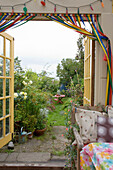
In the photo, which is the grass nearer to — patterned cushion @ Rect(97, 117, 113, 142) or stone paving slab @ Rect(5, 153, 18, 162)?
stone paving slab @ Rect(5, 153, 18, 162)

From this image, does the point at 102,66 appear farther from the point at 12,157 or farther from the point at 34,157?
the point at 12,157

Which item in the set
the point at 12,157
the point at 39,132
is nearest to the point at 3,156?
the point at 12,157

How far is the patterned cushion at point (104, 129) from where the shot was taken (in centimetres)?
171

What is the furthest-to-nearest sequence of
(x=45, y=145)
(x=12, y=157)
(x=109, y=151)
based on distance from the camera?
(x=45, y=145) < (x=12, y=157) < (x=109, y=151)

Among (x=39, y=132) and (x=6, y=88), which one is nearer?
(x=6, y=88)

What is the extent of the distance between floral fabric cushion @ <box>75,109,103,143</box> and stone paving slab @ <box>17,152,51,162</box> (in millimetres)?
927

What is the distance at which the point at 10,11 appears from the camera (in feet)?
7.32

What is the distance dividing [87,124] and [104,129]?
209 millimetres

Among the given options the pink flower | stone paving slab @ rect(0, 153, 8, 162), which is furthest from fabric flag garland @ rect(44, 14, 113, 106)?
stone paving slab @ rect(0, 153, 8, 162)

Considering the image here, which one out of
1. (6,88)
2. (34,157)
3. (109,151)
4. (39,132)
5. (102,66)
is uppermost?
(102,66)

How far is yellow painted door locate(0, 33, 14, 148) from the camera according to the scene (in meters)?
2.67

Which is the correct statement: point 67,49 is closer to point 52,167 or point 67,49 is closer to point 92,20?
point 92,20

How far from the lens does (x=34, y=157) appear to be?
247 cm

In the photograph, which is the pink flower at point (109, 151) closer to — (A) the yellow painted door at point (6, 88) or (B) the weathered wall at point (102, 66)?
(B) the weathered wall at point (102, 66)
